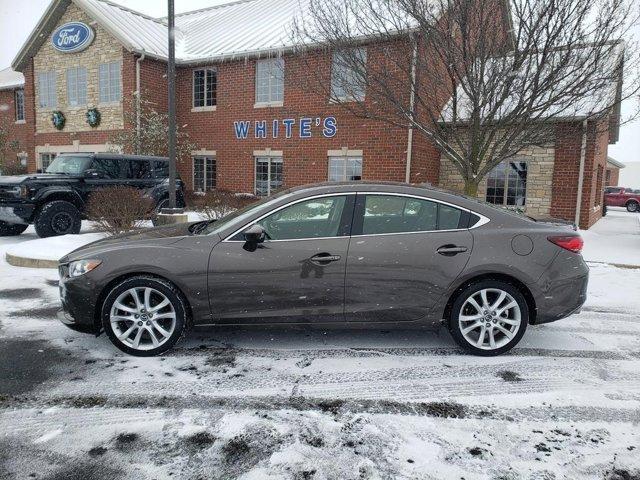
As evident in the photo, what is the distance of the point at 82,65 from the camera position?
61.5ft

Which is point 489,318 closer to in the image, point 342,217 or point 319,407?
point 342,217

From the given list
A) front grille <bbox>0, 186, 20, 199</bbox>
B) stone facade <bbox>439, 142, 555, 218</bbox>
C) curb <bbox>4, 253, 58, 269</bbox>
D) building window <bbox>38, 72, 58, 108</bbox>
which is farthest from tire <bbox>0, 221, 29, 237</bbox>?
building window <bbox>38, 72, 58, 108</bbox>

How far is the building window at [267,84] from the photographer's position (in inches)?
626

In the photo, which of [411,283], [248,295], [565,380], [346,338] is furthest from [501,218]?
[248,295]

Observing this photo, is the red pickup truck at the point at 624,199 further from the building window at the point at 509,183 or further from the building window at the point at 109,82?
the building window at the point at 109,82

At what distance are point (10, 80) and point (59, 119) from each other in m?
8.67

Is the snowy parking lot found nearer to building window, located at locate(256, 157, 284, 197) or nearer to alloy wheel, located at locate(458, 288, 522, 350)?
alloy wheel, located at locate(458, 288, 522, 350)

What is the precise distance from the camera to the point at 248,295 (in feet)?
13.0

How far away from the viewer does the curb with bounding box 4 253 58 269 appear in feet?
24.9

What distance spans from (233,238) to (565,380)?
2849 mm

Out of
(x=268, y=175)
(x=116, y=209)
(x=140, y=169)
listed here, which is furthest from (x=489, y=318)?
(x=268, y=175)

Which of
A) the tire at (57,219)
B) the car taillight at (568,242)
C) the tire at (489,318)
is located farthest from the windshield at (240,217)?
the tire at (57,219)

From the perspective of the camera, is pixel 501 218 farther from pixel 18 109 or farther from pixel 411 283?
pixel 18 109

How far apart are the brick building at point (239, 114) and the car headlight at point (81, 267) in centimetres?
929
